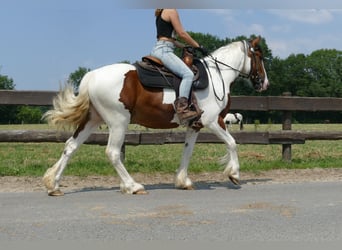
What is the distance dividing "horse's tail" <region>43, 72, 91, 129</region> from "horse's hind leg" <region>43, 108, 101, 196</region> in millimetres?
112

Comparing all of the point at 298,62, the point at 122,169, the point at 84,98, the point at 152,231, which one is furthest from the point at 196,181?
the point at 298,62

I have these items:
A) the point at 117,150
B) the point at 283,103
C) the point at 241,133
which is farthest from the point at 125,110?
the point at 283,103

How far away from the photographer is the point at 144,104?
6.96m

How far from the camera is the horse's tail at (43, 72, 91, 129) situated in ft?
22.6

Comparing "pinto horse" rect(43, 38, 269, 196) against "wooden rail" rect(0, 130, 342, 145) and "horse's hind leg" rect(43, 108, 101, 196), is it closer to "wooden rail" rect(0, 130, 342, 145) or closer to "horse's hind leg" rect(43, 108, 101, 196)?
"horse's hind leg" rect(43, 108, 101, 196)

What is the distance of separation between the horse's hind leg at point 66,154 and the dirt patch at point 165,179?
567mm

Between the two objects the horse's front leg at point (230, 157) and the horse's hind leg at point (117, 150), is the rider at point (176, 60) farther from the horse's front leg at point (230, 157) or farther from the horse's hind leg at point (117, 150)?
the horse's hind leg at point (117, 150)

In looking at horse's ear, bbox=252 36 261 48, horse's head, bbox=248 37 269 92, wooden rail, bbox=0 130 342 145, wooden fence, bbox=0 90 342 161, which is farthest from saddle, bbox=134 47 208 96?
wooden fence, bbox=0 90 342 161

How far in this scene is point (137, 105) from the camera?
693cm

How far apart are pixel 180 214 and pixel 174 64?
2.52 m

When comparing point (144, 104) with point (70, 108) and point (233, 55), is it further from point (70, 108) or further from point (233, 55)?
point (233, 55)

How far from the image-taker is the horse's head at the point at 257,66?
809cm

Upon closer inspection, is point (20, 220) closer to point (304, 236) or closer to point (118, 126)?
point (118, 126)

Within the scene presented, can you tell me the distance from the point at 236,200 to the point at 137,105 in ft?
6.40
